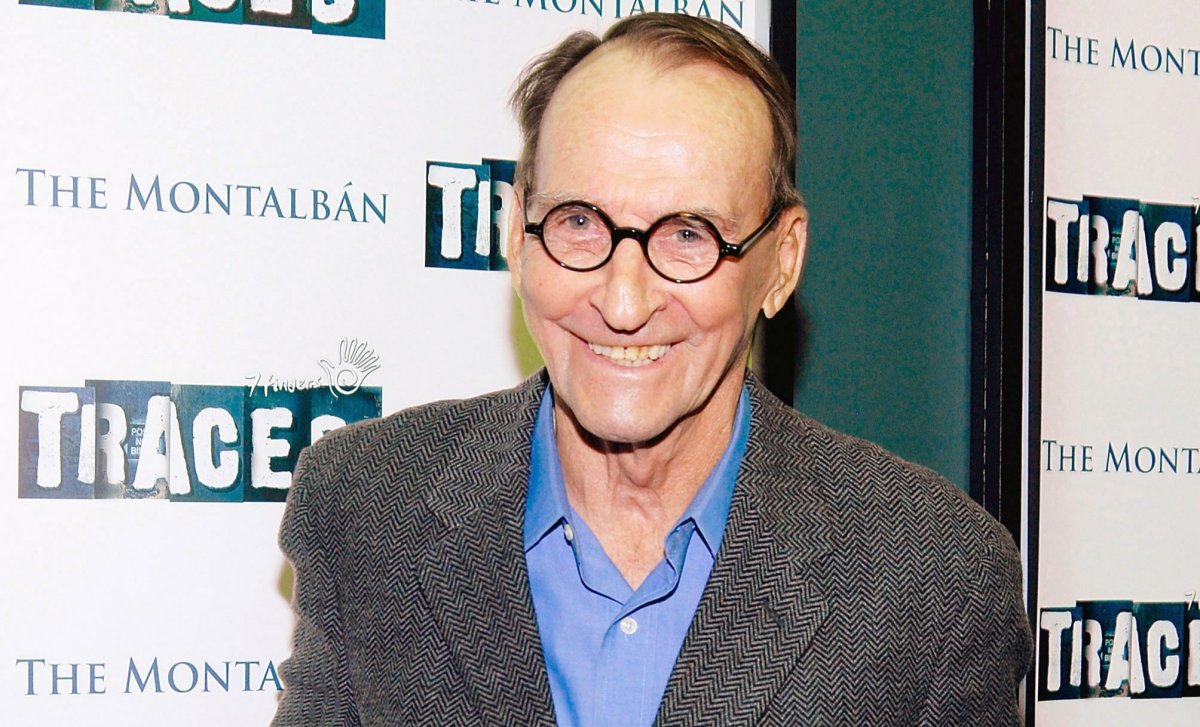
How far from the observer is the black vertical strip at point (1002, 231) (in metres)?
2.04

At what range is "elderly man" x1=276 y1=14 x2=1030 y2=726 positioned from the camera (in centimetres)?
135

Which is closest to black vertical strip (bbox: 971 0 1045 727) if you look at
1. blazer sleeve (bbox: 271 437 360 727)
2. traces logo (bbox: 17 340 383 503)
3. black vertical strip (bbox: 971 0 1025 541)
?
black vertical strip (bbox: 971 0 1025 541)

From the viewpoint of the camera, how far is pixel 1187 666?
217 centimetres

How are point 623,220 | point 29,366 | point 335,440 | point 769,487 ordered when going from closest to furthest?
point 623,220 → point 769,487 → point 335,440 → point 29,366

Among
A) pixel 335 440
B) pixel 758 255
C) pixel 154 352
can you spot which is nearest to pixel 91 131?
pixel 154 352

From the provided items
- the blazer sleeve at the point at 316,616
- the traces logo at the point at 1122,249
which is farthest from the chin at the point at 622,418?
the traces logo at the point at 1122,249

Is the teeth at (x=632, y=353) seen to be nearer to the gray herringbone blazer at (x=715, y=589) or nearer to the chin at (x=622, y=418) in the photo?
the chin at (x=622, y=418)

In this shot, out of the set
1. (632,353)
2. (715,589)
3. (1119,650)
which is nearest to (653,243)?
(632,353)

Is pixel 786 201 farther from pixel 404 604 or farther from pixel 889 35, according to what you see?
pixel 889 35

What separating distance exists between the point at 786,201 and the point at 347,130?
25.4 inches

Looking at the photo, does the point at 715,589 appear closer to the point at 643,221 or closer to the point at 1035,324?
the point at 643,221

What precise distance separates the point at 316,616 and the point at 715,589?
0.44 meters

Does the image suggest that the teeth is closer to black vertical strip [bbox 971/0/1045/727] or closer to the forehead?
the forehead

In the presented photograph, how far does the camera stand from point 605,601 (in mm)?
1417
